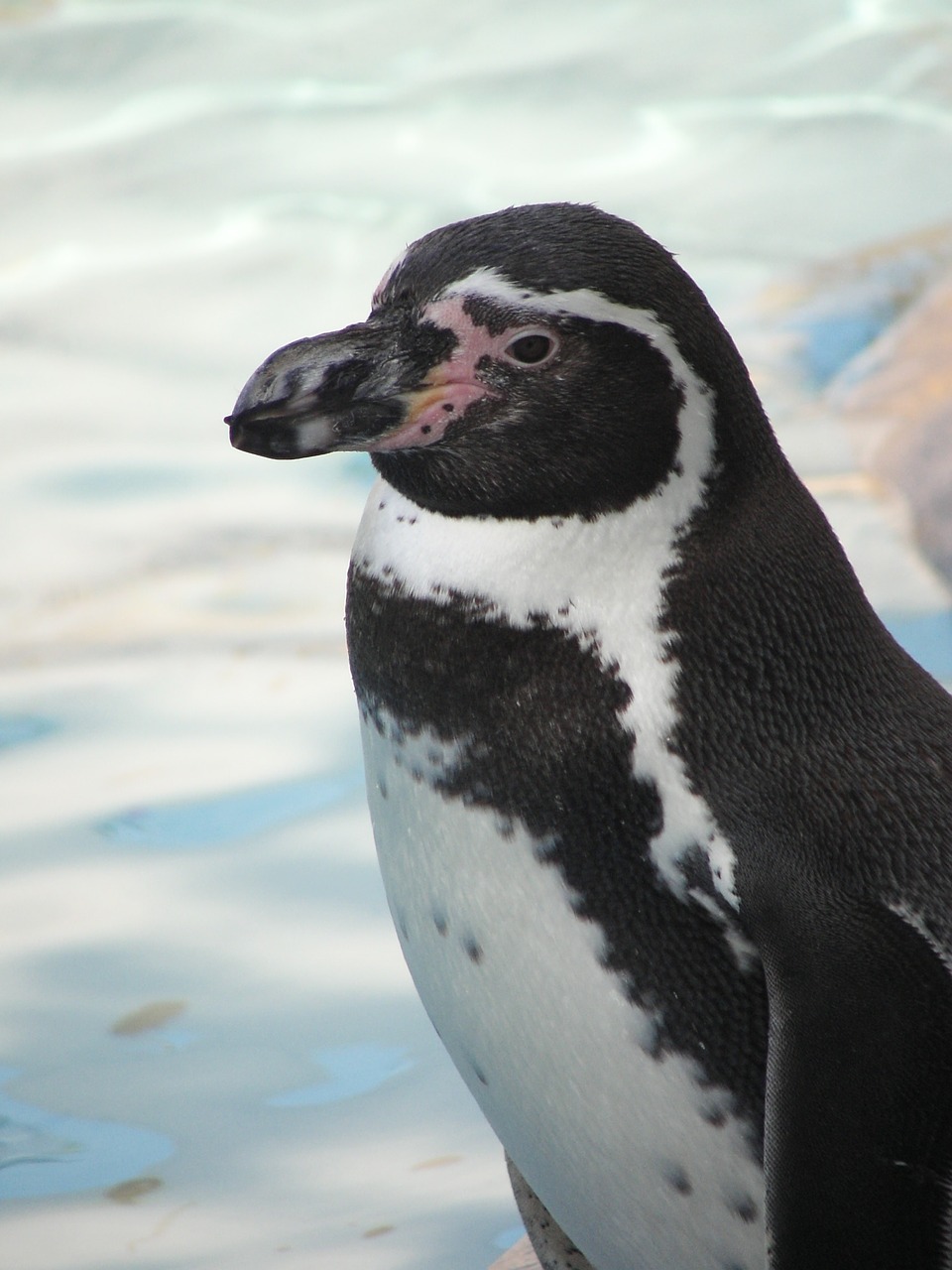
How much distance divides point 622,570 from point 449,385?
154 mm

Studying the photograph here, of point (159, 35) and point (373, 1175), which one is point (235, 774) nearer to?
point (373, 1175)

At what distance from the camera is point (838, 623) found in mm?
1095

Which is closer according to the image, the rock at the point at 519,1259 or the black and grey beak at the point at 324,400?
the black and grey beak at the point at 324,400

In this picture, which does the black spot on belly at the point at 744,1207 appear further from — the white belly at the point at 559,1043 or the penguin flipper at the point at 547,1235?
the penguin flipper at the point at 547,1235

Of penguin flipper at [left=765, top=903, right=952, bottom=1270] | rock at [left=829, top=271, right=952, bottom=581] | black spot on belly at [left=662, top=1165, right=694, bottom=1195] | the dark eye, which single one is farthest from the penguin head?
rock at [left=829, top=271, right=952, bottom=581]

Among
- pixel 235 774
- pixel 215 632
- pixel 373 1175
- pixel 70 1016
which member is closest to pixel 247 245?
pixel 215 632

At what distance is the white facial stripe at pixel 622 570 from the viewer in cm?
104

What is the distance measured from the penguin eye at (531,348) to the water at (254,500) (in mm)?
905

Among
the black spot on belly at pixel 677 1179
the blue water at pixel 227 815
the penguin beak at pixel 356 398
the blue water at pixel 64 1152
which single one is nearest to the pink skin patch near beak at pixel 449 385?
the penguin beak at pixel 356 398

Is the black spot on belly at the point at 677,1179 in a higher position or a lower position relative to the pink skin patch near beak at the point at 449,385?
lower

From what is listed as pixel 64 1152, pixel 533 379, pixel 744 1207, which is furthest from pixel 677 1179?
pixel 64 1152

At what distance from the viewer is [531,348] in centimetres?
105

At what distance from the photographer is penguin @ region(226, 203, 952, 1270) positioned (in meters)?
1.04

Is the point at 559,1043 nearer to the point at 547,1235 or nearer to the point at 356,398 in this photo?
the point at 547,1235
